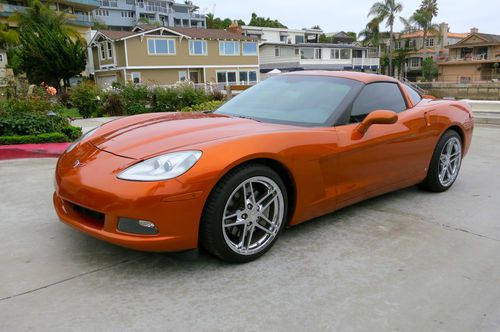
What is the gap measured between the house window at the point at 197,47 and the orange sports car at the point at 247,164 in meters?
35.5

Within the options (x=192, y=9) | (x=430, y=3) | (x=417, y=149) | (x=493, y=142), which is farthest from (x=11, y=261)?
(x=192, y=9)

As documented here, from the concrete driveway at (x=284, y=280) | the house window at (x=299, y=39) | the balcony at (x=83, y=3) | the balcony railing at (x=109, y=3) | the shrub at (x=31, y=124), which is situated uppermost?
the balcony railing at (x=109, y=3)

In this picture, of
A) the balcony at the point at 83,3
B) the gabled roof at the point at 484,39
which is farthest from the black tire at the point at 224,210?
the balcony at the point at 83,3

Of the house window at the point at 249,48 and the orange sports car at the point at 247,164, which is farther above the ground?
the house window at the point at 249,48

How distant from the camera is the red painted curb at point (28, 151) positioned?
6199mm

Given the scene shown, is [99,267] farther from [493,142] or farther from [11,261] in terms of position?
[493,142]

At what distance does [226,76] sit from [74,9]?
33839 millimetres

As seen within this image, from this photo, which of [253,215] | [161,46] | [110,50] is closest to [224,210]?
[253,215]

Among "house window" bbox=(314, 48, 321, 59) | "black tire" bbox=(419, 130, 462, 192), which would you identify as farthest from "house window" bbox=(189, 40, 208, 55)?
"black tire" bbox=(419, 130, 462, 192)

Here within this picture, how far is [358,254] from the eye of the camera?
3.13 meters

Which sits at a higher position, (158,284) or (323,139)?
(323,139)

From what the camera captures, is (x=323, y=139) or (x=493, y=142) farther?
(x=493, y=142)

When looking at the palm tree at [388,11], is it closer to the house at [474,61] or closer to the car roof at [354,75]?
the house at [474,61]

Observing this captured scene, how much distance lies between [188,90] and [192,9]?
80.7 metres
